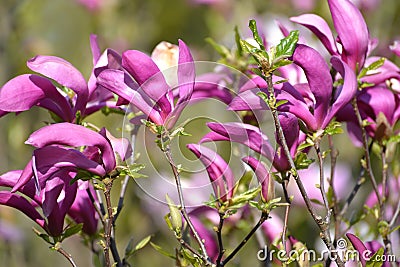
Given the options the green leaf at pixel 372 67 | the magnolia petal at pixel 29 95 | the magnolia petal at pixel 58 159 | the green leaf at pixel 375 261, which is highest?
the magnolia petal at pixel 29 95

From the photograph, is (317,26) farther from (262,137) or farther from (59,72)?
(59,72)

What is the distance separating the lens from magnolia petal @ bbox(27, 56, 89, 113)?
0.55 meters

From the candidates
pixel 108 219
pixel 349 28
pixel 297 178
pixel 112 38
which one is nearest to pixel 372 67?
pixel 349 28

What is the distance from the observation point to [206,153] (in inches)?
22.0

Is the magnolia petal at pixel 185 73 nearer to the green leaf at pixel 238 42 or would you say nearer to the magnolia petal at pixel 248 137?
the magnolia petal at pixel 248 137

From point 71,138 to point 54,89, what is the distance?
0.25 feet

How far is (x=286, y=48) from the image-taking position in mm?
512

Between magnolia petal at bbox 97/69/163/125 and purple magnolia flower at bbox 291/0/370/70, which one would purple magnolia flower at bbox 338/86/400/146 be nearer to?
purple magnolia flower at bbox 291/0/370/70

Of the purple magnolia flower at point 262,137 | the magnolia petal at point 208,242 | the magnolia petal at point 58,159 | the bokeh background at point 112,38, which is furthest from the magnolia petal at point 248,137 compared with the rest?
the bokeh background at point 112,38

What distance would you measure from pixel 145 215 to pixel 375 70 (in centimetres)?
109

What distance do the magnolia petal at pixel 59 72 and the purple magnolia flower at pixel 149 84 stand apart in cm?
4

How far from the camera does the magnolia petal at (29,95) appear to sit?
0.54 m

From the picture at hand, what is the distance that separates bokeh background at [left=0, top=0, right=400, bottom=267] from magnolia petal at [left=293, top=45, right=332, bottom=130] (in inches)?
30.0

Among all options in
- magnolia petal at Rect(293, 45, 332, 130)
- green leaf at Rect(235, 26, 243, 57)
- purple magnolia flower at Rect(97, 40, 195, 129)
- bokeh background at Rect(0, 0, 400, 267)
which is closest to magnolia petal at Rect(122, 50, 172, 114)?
purple magnolia flower at Rect(97, 40, 195, 129)
